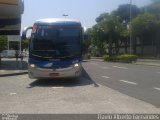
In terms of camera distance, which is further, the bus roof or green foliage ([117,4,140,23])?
green foliage ([117,4,140,23])

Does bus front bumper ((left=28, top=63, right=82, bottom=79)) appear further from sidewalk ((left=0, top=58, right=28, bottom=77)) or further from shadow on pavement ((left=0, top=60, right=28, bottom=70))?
shadow on pavement ((left=0, top=60, right=28, bottom=70))

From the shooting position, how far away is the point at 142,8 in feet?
285

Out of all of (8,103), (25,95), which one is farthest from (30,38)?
(8,103)

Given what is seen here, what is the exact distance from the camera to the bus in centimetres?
1911

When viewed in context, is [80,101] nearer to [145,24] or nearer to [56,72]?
[56,72]

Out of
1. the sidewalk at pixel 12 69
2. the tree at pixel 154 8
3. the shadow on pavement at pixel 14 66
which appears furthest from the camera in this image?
the tree at pixel 154 8

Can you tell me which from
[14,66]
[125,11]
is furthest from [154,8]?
[14,66]

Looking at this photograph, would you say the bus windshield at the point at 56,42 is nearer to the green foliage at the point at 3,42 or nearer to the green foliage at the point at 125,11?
the green foliage at the point at 125,11

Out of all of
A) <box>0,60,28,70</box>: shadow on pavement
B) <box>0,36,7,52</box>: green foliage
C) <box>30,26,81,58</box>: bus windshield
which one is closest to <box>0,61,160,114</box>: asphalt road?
<box>30,26,81,58</box>: bus windshield

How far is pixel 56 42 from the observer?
63.8 ft

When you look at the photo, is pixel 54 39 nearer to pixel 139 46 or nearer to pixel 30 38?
pixel 30 38

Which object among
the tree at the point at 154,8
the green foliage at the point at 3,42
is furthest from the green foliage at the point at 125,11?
the green foliage at the point at 3,42

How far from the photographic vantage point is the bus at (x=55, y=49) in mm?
19109

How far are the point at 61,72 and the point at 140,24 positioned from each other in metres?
52.8
